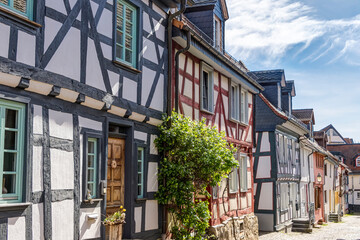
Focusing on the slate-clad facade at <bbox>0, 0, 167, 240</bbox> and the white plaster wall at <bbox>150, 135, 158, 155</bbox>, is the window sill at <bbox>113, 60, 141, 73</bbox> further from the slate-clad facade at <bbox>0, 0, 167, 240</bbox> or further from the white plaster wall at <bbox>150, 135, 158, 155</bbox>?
the white plaster wall at <bbox>150, 135, 158, 155</bbox>

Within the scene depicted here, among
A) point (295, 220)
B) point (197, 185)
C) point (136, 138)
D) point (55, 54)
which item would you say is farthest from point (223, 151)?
point (295, 220)

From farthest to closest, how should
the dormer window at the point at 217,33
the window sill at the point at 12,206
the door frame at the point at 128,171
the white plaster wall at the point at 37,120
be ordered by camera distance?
the dormer window at the point at 217,33, the door frame at the point at 128,171, the white plaster wall at the point at 37,120, the window sill at the point at 12,206

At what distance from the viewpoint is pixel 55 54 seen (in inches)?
306

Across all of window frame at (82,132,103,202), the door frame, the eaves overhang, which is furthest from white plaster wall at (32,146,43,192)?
the eaves overhang

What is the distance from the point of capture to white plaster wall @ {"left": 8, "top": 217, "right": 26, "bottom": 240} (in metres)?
6.63

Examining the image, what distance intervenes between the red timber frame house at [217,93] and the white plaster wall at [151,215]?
2718mm

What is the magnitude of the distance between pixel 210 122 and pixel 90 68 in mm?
6972

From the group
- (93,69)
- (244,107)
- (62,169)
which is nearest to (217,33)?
(244,107)

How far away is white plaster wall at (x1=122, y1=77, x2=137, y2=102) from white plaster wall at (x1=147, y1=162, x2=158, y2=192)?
70.2 inches

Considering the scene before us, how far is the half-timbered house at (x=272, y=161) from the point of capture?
2417 centimetres

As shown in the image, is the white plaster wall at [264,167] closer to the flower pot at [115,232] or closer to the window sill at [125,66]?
the window sill at [125,66]

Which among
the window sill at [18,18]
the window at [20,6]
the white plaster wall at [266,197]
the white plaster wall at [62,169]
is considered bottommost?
the white plaster wall at [266,197]

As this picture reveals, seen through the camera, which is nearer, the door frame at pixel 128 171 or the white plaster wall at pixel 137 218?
the door frame at pixel 128 171

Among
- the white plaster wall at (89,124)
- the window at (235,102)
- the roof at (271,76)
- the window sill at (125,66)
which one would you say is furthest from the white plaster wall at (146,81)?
the roof at (271,76)
